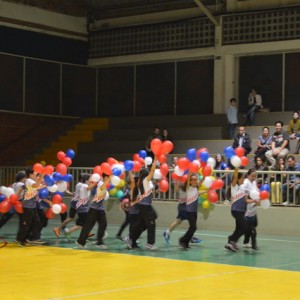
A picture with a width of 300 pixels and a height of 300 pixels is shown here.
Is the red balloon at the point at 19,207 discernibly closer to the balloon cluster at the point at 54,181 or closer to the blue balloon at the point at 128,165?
the balloon cluster at the point at 54,181

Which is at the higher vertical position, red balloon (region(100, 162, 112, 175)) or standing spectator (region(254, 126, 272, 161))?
standing spectator (region(254, 126, 272, 161))

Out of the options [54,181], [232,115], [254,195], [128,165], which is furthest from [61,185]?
[232,115]

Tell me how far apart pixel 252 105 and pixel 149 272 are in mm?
14450

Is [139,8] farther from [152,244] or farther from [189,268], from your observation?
[189,268]

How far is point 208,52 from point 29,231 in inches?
527

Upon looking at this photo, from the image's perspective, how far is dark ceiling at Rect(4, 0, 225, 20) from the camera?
28.1m

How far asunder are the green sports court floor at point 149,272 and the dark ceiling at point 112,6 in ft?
44.0

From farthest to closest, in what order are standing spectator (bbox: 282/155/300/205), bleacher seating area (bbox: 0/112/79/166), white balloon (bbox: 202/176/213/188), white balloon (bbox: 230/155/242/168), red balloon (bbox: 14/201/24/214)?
bleacher seating area (bbox: 0/112/79/166)
standing spectator (bbox: 282/155/300/205)
red balloon (bbox: 14/201/24/214)
white balloon (bbox: 202/176/213/188)
white balloon (bbox: 230/155/242/168)

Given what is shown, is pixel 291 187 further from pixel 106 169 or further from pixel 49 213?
pixel 49 213

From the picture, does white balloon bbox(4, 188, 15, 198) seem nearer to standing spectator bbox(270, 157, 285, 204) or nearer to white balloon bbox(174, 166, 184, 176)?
white balloon bbox(174, 166, 184, 176)

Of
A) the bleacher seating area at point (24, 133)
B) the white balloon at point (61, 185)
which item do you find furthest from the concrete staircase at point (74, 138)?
the white balloon at point (61, 185)

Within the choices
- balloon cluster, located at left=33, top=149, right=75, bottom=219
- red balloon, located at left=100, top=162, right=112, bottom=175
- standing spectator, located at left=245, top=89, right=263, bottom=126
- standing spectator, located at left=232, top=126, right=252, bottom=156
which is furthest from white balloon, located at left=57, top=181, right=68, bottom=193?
standing spectator, located at left=245, top=89, right=263, bottom=126

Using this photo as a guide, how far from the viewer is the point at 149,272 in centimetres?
1192

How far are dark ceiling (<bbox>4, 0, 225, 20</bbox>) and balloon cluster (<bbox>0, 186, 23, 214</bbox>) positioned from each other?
1315cm
